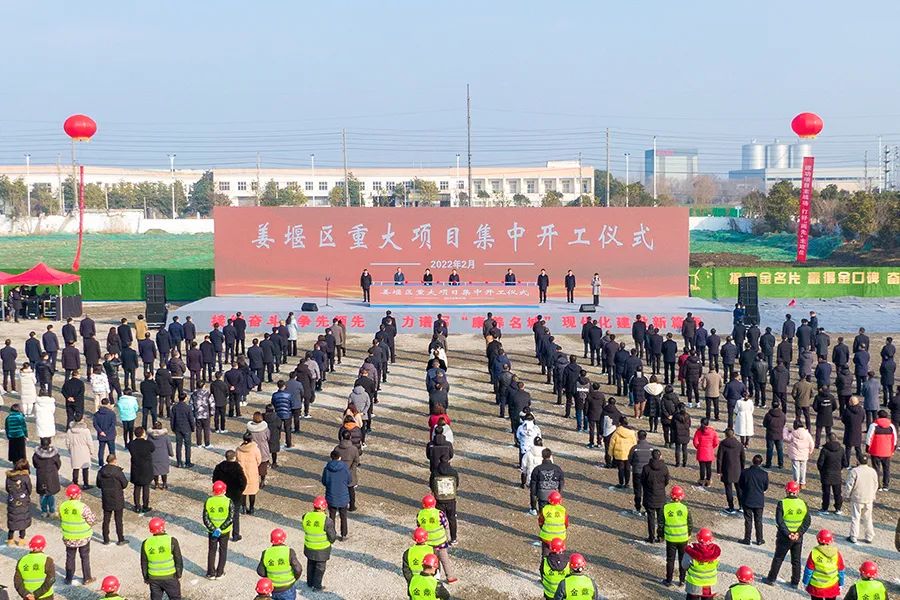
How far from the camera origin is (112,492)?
12.1m

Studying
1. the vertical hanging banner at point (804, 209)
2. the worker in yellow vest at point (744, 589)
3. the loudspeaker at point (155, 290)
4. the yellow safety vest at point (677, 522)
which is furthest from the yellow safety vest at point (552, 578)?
the vertical hanging banner at point (804, 209)

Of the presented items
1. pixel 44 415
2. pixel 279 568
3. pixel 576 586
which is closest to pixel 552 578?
pixel 576 586

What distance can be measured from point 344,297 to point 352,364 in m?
11.3

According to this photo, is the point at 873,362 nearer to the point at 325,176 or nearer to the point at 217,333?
the point at 217,333

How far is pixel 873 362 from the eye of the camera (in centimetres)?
2530

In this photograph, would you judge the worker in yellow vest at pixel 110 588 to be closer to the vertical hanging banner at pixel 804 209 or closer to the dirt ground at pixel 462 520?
the dirt ground at pixel 462 520

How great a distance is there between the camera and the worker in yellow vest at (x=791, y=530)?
35.7 feet

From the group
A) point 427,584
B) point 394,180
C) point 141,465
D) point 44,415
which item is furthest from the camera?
point 394,180

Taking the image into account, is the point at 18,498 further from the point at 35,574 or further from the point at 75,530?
the point at 35,574

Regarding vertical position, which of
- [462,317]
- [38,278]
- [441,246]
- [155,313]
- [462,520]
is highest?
[441,246]

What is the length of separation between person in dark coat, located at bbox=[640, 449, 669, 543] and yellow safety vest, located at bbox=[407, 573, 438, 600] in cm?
420

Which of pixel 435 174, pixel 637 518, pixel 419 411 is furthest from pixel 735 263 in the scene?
pixel 435 174

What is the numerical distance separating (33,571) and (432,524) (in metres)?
4.02

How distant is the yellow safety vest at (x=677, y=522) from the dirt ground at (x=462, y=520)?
636mm
